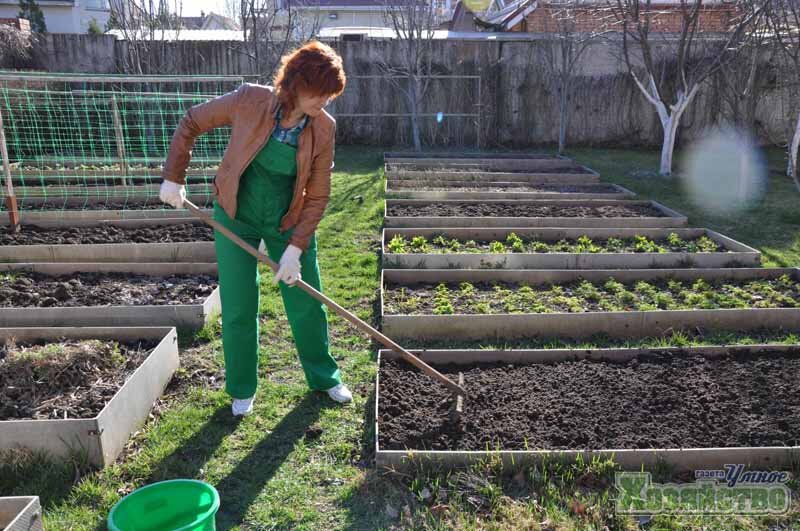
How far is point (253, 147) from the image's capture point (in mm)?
3229

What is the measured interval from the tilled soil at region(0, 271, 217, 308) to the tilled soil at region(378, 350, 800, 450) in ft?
6.67

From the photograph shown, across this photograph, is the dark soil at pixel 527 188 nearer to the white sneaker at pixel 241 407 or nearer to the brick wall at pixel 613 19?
the brick wall at pixel 613 19

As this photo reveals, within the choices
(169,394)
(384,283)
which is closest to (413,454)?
(169,394)

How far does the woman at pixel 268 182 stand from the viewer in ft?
10.2

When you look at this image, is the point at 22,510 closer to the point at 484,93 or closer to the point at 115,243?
the point at 115,243

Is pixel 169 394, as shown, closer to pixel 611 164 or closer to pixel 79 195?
pixel 79 195

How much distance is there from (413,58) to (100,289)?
10681 millimetres

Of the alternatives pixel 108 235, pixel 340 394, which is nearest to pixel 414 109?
pixel 108 235

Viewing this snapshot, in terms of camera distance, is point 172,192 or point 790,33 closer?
point 172,192

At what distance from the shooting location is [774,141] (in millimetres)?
14273

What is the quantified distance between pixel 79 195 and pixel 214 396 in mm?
5639

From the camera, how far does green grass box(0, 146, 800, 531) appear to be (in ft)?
9.55

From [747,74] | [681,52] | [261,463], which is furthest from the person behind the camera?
[747,74]

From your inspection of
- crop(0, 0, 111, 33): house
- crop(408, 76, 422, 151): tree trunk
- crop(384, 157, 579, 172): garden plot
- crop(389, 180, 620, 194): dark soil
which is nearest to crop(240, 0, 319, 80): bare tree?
crop(408, 76, 422, 151): tree trunk
